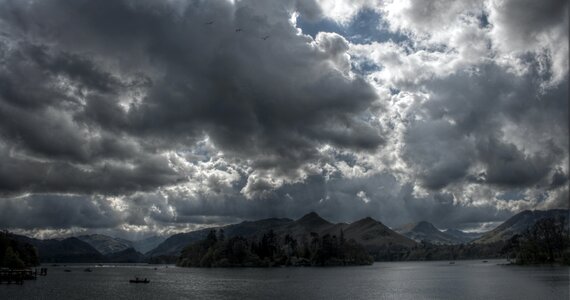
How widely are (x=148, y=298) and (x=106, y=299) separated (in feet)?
39.5

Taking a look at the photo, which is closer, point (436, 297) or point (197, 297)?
point (436, 297)

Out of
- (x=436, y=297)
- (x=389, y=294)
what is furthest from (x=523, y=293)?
(x=389, y=294)

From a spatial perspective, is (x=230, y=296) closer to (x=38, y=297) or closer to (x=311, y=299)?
(x=311, y=299)

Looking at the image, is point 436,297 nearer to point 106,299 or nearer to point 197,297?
point 197,297

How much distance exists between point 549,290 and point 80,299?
455ft

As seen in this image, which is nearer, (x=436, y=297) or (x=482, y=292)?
(x=436, y=297)

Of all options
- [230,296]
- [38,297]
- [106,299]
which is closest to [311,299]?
[230,296]

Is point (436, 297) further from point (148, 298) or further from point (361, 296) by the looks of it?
point (148, 298)

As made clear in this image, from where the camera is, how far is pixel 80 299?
144m

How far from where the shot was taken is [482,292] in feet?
501

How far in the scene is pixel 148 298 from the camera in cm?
14950

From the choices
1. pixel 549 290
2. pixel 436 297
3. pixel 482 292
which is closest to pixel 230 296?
pixel 436 297

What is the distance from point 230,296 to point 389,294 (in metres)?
50.3

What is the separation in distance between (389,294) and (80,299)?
93647 mm
